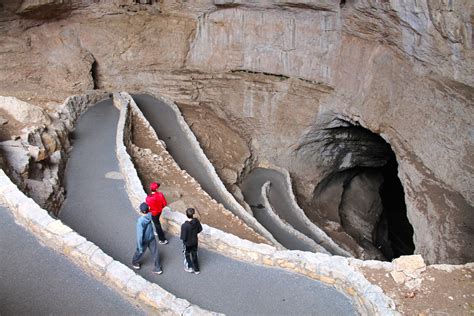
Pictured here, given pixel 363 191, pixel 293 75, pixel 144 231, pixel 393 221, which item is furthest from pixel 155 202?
pixel 393 221

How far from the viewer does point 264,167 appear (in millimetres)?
22984

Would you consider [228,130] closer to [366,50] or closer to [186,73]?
[186,73]

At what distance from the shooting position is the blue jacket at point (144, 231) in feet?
28.3

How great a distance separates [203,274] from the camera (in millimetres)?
9117

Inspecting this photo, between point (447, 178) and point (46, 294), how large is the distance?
13228mm

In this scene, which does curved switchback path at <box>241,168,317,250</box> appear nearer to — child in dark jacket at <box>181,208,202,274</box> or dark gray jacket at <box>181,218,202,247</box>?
child in dark jacket at <box>181,208,202,274</box>

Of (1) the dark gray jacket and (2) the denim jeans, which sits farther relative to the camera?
(2) the denim jeans

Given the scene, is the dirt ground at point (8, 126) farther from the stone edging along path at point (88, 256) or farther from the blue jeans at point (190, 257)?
the blue jeans at point (190, 257)

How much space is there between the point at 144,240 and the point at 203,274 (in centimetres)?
139

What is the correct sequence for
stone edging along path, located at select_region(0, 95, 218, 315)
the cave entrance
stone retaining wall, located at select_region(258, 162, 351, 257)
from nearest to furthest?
stone edging along path, located at select_region(0, 95, 218, 315) < stone retaining wall, located at select_region(258, 162, 351, 257) < the cave entrance

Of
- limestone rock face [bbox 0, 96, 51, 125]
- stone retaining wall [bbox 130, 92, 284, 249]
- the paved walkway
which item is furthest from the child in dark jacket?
limestone rock face [bbox 0, 96, 51, 125]

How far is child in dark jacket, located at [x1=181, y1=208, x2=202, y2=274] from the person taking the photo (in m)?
8.52

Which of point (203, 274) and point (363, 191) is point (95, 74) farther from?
point (203, 274)

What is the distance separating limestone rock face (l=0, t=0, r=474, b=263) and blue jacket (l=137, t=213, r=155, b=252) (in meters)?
6.72
